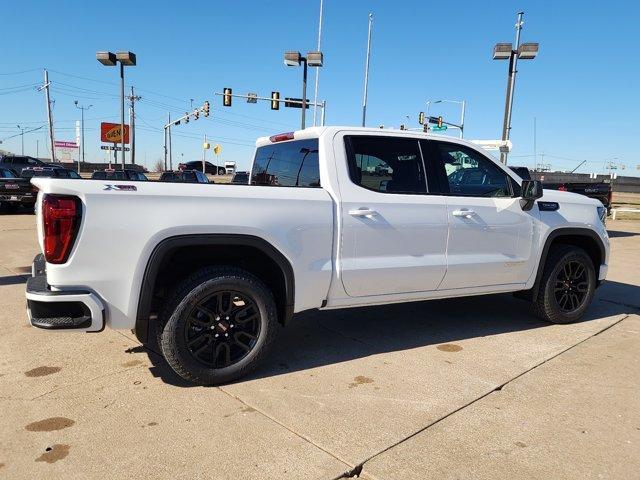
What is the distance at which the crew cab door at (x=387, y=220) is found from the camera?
12.9 ft

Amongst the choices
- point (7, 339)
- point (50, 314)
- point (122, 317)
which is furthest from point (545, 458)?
point (7, 339)

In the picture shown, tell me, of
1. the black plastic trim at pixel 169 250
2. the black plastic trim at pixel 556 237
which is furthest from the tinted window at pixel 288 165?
the black plastic trim at pixel 556 237

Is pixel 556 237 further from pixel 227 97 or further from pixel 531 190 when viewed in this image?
pixel 227 97

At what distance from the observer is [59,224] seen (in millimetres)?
3055

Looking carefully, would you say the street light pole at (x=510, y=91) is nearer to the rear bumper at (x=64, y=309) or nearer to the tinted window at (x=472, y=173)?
the tinted window at (x=472, y=173)

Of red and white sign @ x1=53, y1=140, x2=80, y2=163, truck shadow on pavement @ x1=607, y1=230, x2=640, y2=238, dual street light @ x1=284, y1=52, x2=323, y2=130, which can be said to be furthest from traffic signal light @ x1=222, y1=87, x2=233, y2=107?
red and white sign @ x1=53, y1=140, x2=80, y2=163

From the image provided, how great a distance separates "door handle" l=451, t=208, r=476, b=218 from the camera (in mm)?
4402

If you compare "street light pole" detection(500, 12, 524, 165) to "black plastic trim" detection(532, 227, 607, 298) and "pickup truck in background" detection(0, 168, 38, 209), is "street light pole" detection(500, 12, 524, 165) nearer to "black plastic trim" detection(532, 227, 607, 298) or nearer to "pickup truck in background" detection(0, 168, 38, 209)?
"black plastic trim" detection(532, 227, 607, 298)

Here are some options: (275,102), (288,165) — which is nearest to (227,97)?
(275,102)

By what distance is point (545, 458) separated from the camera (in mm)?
2844

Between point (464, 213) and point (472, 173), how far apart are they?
1.80ft

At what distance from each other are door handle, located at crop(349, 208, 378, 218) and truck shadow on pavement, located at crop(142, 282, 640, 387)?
3.96ft

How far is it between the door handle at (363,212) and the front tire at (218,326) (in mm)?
865

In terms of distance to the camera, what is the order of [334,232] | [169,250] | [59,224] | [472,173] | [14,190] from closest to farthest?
[59,224], [169,250], [334,232], [472,173], [14,190]
